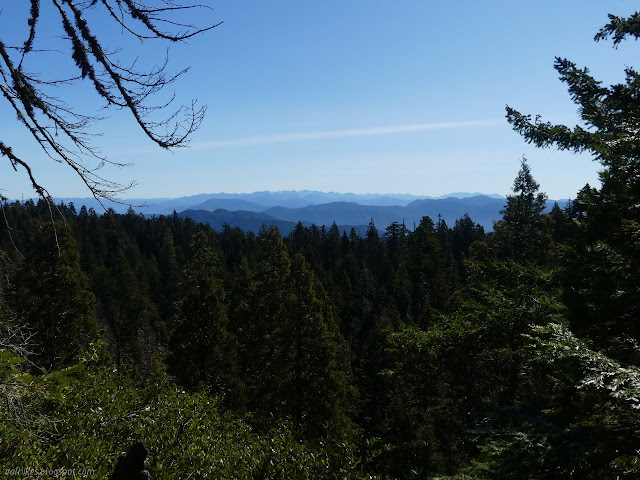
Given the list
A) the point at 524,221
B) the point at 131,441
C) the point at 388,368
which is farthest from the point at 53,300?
the point at 524,221

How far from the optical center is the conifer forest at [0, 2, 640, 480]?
423cm

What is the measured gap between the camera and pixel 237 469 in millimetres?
6926

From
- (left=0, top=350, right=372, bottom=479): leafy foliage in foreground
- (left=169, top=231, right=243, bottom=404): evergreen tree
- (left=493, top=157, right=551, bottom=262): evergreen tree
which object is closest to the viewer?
(left=0, top=350, right=372, bottom=479): leafy foliage in foreground

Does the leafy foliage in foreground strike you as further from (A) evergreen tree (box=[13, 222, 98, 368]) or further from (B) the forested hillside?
(A) evergreen tree (box=[13, 222, 98, 368])

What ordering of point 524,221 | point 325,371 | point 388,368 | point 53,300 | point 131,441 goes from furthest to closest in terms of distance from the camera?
point 524,221, point 53,300, point 325,371, point 388,368, point 131,441

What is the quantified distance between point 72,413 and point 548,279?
9966 mm

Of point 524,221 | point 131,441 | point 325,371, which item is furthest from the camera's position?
point 524,221

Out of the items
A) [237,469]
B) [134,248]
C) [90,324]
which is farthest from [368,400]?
[134,248]

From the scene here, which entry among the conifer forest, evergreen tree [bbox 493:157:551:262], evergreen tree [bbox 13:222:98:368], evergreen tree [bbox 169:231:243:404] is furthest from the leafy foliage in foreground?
evergreen tree [bbox 493:157:551:262]

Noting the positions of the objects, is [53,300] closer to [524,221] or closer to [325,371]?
[325,371]

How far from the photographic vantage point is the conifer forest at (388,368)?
4.23m

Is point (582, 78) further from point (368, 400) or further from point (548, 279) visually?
point (368, 400)

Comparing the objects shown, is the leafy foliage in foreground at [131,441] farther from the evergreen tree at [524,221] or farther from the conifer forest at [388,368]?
the evergreen tree at [524,221]

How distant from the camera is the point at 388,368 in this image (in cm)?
988
